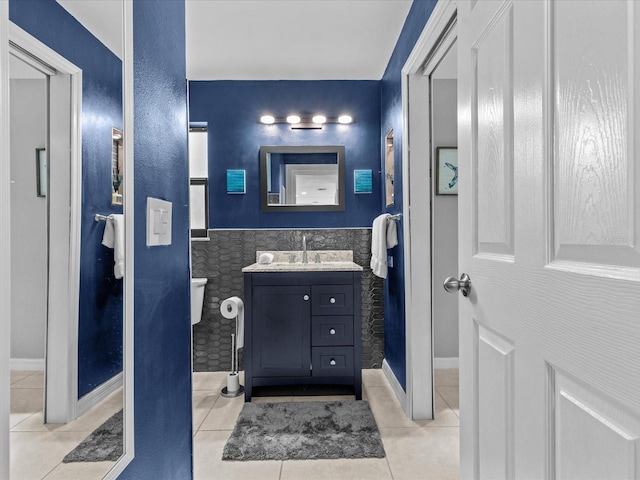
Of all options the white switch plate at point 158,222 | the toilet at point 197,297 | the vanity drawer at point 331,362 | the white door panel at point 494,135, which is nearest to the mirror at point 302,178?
the toilet at point 197,297

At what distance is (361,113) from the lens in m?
3.19

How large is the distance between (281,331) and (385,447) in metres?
0.96

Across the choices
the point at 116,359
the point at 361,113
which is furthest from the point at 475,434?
the point at 361,113

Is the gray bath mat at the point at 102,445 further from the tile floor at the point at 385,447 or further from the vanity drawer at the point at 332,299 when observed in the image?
the vanity drawer at the point at 332,299

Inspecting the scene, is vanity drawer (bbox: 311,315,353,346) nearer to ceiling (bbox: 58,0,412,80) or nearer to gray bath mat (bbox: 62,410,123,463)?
gray bath mat (bbox: 62,410,123,463)

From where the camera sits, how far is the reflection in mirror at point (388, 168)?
2.80 meters

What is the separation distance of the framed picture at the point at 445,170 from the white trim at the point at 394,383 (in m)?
1.48

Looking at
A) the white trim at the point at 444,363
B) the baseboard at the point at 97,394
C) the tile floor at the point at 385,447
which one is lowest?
the tile floor at the point at 385,447

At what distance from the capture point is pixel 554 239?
697 millimetres

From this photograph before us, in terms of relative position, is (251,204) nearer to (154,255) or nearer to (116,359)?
(154,255)

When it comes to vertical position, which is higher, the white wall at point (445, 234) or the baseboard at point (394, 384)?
the white wall at point (445, 234)

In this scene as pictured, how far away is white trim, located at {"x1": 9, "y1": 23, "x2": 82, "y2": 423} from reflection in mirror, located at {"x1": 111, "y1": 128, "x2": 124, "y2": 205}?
142mm

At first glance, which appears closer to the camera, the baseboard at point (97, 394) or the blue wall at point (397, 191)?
the baseboard at point (97, 394)

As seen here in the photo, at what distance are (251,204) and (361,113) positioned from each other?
121cm
